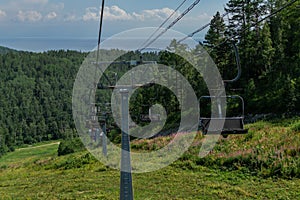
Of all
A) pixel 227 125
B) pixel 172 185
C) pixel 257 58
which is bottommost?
pixel 172 185

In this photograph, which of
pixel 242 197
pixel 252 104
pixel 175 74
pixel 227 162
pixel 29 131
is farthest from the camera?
pixel 29 131

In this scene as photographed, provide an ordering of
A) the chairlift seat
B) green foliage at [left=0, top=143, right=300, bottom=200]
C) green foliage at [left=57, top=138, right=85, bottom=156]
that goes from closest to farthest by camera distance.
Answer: the chairlift seat, green foliage at [left=0, top=143, right=300, bottom=200], green foliage at [left=57, top=138, right=85, bottom=156]

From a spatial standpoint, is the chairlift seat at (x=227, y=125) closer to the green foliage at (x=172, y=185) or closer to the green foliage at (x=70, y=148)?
the green foliage at (x=172, y=185)

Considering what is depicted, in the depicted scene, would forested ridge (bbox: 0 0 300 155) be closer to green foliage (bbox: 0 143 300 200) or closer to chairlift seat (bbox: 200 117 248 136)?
chairlift seat (bbox: 200 117 248 136)

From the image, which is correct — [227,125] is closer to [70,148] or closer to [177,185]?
[177,185]

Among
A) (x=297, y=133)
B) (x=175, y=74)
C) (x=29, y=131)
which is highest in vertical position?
(x=175, y=74)

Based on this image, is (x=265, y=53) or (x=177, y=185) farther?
→ (x=265, y=53)

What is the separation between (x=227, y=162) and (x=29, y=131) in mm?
92582

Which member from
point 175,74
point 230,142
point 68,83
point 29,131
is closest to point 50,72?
point 68,83

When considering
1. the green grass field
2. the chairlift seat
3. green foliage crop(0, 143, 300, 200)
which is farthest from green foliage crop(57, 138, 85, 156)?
the chairlift seat

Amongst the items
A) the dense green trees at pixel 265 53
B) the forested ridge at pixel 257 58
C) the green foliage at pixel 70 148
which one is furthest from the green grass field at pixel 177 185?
the green foliage at pixel 70 148

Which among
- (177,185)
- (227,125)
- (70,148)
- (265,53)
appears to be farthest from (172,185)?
(70,148)

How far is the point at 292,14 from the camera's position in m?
34.6

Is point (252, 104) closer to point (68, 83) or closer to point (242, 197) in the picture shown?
point (242, 197)
